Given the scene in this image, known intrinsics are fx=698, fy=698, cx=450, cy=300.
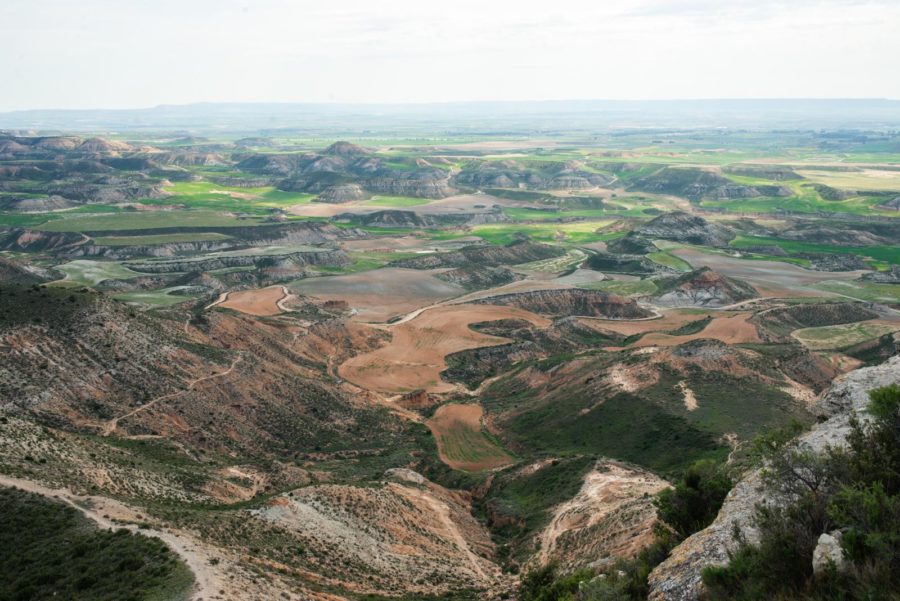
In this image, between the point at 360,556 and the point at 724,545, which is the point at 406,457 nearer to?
the point at 360,556

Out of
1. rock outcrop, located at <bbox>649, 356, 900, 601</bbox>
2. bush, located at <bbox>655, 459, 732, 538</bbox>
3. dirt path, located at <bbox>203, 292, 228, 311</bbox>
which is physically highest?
rock outcrop, located at <bbox>649, 356, 900, 601</bbox>

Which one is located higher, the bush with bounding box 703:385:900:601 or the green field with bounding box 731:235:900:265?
the bush with bounding box 703:385:900:601

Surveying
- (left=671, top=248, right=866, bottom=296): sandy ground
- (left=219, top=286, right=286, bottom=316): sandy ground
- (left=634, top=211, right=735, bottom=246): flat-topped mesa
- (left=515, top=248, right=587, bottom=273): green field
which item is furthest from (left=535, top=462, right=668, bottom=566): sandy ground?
(left=634, top=211, right=735, bottom=246): flat-topped mesa

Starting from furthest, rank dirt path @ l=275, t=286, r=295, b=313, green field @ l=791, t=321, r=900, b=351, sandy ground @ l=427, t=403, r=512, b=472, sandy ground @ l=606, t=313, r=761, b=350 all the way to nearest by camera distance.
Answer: dirt path @ l=275, t=286, r=295, b=313, green field @ l=791, t=321, r=900, b=351, sandy ground @ l=606, t=313, r=761, b=350, sandy ground @ l=427, t=403, r=512, b=472

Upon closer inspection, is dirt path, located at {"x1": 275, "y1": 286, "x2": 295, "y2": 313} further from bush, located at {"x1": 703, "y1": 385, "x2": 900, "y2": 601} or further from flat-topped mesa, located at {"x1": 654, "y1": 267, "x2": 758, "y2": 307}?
bush, located at {"x1": 703, "y1": 385, "x2": 900, "y2": 601}

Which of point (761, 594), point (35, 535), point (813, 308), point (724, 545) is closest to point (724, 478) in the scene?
point (724, 545)

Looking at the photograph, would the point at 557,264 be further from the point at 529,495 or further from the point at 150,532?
the point at 150,532
